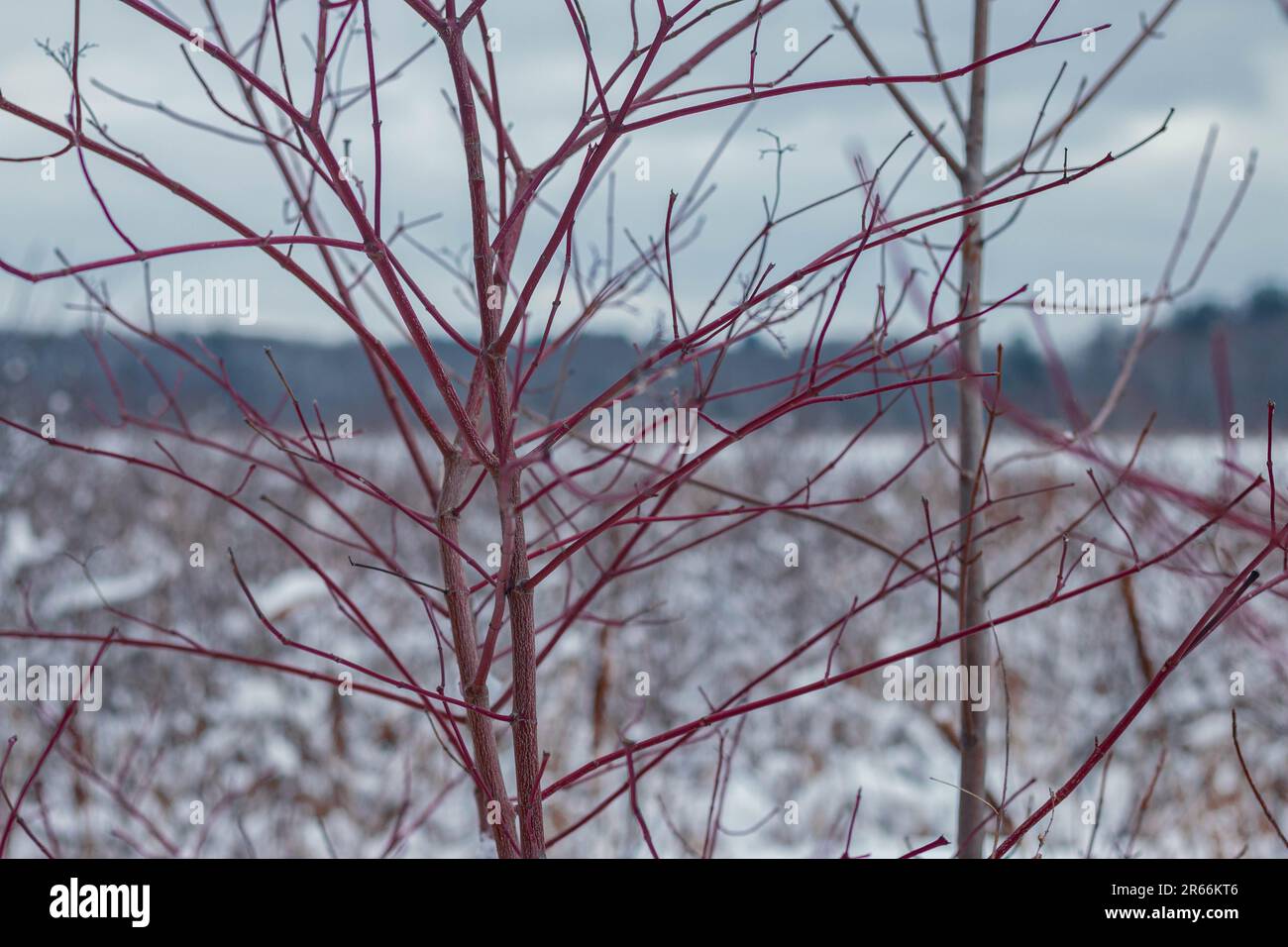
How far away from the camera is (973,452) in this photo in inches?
63.1

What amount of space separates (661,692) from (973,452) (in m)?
4.73

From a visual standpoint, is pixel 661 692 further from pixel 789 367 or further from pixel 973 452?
pixel 973 452

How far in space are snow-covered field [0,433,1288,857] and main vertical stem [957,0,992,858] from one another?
2.47m

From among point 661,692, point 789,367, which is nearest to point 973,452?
point 661,692

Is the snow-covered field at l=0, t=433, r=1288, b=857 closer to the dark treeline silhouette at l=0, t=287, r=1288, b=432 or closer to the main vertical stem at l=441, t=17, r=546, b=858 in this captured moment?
the dark treeline silhouette at l=0, t=287, r=1288, b=432

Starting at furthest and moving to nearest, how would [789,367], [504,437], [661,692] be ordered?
[789,367] → [661,692] → [504,437]

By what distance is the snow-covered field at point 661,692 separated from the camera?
4707 mm

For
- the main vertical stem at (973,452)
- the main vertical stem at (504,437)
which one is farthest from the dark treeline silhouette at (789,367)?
the main vertical stem at (504,437)

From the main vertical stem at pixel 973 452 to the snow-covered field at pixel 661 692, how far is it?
2473mm

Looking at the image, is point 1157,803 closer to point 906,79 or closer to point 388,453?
point 906,79

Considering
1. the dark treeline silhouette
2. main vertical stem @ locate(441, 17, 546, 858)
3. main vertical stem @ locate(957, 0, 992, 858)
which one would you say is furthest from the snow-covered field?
main vertical stem @ locate(441, 17, 546, 858)

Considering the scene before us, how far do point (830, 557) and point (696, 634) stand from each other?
1.10 m

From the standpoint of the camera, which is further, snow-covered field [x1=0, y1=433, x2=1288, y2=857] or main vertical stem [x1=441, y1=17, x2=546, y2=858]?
snow-covered field [x1=0, y1=433, x2=1288, y2=857]

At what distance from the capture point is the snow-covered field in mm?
4707
